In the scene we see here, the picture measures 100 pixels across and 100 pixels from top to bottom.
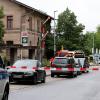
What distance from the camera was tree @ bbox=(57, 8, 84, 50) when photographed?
7900cm

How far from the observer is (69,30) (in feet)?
267

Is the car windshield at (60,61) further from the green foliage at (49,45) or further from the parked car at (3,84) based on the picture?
the green foliage at (49,45)

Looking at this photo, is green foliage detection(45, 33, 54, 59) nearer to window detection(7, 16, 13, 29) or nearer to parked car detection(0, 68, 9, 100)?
window detection(7, 16, 13, 29)

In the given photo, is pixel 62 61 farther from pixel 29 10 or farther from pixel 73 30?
pixel 73 30

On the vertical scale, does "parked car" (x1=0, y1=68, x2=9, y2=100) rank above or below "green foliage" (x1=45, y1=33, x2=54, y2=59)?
below

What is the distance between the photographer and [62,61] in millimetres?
36906

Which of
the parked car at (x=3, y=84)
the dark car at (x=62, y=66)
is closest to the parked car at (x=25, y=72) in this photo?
the dark car at (x=62, y=66)

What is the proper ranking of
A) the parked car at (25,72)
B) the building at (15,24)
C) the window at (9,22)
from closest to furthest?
the parked car at (25,72) → the building at (15,24) → the window at (9,22)

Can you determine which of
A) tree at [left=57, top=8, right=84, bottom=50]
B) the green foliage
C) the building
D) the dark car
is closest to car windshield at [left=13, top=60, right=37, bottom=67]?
the dark car

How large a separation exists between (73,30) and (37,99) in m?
65.2

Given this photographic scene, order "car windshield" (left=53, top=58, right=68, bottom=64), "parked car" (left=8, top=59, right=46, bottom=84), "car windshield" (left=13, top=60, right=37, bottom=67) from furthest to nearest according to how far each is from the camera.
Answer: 1. "car windshield" (left=53, top=58, right=68, bottom=64)
2. "car windshield" (left=13, top=60, right=37, bottom=67)
3. "parked car" (left=8, top=59, right=46, bottom=84)

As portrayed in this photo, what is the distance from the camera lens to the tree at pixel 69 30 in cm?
7900

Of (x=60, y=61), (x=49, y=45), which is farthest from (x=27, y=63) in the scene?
(x=49, y=45)

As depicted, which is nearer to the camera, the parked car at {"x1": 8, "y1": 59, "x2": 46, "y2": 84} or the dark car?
the parked car at {"x1": 8, "y1": 59, "x2": 46, "y2": 84}
